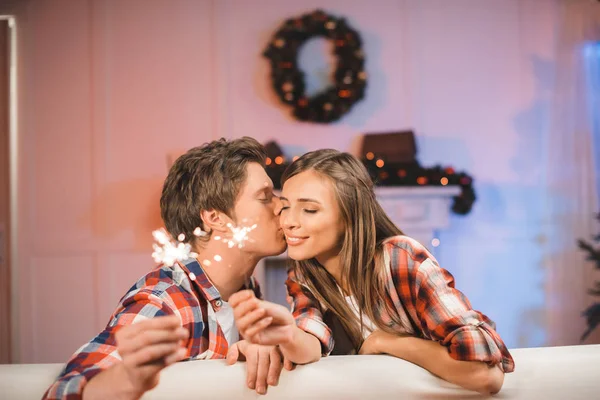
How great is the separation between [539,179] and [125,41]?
3.55 m

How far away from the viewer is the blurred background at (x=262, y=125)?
13.7 feet

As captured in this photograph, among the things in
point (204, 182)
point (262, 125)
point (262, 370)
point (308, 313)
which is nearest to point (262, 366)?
point (262, 370)

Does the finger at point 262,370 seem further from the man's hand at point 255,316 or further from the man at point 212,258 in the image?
the man's hand at point 255,316

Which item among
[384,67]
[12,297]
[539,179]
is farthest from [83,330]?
[539,179]

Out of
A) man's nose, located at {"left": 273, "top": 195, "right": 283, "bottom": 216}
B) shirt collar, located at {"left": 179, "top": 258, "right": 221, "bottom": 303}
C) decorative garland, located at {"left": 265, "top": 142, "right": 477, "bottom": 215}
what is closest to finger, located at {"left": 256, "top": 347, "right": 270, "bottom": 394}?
shirt collar, located at {"left": 179, "top": 258, "right": 221, "bottom": 303}

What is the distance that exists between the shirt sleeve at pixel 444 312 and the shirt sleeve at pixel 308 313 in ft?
0.82

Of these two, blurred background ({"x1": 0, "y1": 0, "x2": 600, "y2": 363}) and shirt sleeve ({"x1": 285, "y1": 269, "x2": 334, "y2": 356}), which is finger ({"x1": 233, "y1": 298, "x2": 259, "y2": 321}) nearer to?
shirt sleeve ({"x1": 285, "y1": 269, "x2": 334, "y2": 356})

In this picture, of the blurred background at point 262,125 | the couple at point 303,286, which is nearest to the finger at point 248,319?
the couple at point 303,286

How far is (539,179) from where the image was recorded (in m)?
4.49

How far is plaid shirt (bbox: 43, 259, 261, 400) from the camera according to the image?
122 cm

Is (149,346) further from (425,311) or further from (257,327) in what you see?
(425,311)

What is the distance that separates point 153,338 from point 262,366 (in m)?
0.42

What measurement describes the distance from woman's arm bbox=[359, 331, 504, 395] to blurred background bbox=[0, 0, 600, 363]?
2.86m

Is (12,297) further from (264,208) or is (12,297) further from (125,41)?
(264,208)
